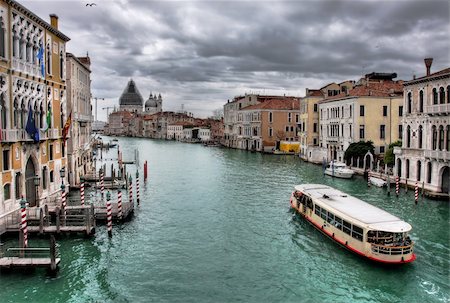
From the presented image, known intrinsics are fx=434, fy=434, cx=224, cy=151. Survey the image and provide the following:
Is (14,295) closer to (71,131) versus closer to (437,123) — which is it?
(71,131)

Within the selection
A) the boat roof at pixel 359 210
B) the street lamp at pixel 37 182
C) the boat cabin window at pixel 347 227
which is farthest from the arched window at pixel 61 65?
the boat cabin window at pixel 347 227

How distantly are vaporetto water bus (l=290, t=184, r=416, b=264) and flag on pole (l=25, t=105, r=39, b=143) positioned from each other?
11.4 metres

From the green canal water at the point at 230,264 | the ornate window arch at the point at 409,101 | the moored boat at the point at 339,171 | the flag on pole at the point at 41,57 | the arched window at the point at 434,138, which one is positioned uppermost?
the flag on pole at the point at 41,57

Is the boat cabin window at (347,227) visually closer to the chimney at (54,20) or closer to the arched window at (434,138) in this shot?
the arched window at (434,138)

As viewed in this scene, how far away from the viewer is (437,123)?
22766 mm

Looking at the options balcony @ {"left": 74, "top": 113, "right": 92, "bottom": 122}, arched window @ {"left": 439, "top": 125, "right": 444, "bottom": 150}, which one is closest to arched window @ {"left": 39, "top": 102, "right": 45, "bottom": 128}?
balcony @ {"left": 74, "top": 113, "right": 92, "bottom": 122}

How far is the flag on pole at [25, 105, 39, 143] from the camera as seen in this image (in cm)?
1662

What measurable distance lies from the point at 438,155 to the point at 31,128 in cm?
1941

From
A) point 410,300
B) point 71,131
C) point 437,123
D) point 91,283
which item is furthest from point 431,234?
point 71,131

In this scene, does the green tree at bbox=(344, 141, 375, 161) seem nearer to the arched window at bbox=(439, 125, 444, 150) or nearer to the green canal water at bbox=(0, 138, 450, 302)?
the arched window at bbox=(439, 125, 444, 150)

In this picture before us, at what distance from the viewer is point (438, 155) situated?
22.4 m

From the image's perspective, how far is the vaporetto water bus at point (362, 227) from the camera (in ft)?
41.3

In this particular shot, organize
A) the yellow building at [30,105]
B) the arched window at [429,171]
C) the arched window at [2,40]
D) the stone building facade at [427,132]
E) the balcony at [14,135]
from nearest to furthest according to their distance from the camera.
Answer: the balcony at [14,135]
the arched window at [2,40]
the yellow building at [30,105]
the stone building facade at [427,132]
the arched window at [429,171]

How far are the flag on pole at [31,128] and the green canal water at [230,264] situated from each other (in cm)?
442
